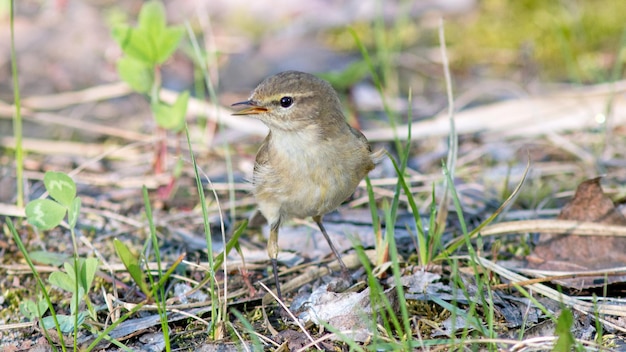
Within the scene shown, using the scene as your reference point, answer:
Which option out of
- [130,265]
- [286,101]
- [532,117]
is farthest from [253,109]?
[532,117]

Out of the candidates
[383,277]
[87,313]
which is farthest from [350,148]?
[87,313]

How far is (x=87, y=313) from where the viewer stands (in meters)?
3.59

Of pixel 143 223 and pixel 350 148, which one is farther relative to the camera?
pixel 143 223

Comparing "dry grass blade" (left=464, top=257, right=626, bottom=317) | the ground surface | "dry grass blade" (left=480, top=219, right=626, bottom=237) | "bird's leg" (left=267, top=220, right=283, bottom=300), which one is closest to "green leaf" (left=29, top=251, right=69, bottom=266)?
the ground surface

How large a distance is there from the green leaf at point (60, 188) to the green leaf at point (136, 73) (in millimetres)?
1548

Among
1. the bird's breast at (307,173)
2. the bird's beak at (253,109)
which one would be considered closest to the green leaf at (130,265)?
the bird's breast at (307,173)

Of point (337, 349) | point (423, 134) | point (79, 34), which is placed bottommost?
point (337, 349)

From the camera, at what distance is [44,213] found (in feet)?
11.8

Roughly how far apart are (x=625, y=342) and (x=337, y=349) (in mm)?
1270

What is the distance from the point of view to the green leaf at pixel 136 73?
503cm

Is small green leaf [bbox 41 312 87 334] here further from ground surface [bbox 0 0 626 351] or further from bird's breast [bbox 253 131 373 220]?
bird's breast [bbox 253 131 373 220]

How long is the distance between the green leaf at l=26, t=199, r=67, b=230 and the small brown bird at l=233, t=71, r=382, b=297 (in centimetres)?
107

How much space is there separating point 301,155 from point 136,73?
1.57 meters

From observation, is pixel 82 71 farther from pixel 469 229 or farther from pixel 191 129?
pixel 469 229
